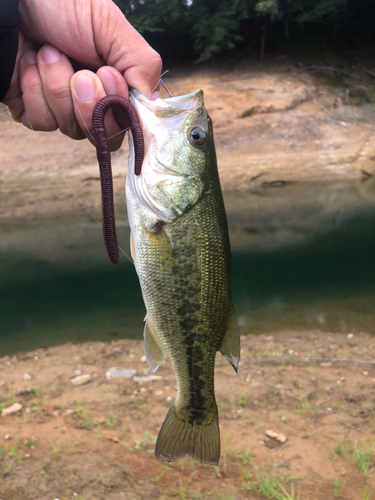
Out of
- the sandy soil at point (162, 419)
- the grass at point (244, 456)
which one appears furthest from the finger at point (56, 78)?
the grass at point (244, 456)

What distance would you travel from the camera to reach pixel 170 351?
186cm

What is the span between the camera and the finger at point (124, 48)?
1.82 meters

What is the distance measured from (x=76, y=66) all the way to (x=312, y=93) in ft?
54.7

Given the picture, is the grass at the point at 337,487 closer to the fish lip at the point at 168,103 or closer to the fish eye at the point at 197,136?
Result: the fish eye at the point at 197,136

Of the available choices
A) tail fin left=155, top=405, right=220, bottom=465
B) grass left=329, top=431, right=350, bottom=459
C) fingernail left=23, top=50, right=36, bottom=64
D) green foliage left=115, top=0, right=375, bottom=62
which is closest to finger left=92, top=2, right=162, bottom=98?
fingernail left=23, top=50, right=36, bottom=64

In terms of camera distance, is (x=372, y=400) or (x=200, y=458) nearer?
(x=200, y=458)

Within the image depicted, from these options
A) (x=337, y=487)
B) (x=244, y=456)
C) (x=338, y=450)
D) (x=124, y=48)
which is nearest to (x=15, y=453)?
(x=244, y=456)

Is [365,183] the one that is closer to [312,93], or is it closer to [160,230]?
[312,93]

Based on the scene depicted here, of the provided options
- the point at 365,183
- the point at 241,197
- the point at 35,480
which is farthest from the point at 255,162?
the point at 35,480

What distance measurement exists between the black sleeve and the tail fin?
1.60 m

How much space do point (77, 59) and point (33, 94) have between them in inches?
9.8

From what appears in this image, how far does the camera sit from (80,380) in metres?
4.73

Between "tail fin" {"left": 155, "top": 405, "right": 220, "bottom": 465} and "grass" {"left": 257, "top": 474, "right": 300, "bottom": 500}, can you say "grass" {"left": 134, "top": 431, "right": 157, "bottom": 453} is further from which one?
"tail fin" {"left": 155, "top": 405, "right": 220, "bottom": 465}

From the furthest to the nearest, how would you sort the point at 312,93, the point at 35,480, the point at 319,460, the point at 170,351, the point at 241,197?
1. the point at 312,93
2. the point at 241,197
3. the point at 319,460
4. the point at 35,480
5. the point at 170,351
